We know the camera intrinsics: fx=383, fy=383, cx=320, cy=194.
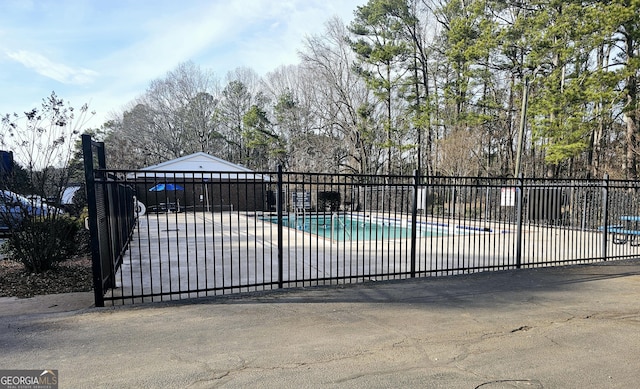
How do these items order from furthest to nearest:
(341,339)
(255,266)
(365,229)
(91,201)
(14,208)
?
(365,229) < (14,208) < (255,266) < (91,201) < (341,339)

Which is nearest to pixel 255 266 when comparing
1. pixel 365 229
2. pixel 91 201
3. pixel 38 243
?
pixel 91 201

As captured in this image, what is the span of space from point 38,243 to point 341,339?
5.80 metres

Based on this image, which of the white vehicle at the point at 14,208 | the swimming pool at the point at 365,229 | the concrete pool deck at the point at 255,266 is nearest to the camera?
the concrete pool deck at the point at 255,266

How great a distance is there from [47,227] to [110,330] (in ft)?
12.0

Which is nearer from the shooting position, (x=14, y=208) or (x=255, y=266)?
(x=255, y=266)

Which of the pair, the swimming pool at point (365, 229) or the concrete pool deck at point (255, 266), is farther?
the swimming pool at point (365, 229)

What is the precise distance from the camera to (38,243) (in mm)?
6703

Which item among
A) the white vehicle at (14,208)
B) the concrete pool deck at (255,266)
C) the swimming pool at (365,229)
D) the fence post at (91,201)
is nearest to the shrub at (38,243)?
the white vehicle at (14,208)

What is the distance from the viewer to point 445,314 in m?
5.01

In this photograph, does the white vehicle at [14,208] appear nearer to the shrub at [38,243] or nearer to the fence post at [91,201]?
the shrub at [38,243]

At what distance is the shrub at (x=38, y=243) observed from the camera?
666 centimetres

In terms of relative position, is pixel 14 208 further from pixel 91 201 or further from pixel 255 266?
pixel 255 266

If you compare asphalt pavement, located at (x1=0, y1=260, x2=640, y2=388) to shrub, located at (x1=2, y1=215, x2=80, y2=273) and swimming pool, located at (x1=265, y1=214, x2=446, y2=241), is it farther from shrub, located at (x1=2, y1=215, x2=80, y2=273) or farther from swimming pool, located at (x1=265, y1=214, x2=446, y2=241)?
swimming pool, located at (x1=265, y1=214, x2=446, y2=241)

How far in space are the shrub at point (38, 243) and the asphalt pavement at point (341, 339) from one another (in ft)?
4.16
